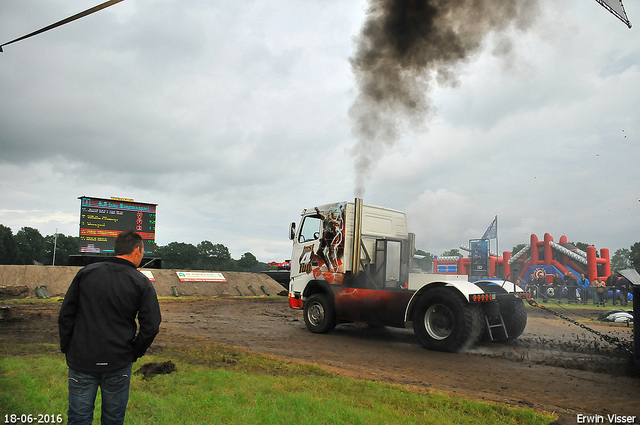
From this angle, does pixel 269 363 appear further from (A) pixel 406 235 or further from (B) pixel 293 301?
(A) pixel 406 235

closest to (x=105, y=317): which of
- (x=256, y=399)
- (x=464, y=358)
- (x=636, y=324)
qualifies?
(x=256, y=399)

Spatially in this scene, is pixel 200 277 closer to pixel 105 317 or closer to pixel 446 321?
pixel 446 321

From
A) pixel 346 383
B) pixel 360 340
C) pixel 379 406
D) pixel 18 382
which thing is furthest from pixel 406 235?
pixel 18 382

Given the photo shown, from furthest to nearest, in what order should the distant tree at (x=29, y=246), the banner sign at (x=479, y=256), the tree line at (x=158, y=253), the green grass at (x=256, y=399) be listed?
the distant tree at (x=29, y=246)
the tree line at (x=158, y=253)
the banner sign at (x=479, y=256)
the green grass at (x=256, y=399)

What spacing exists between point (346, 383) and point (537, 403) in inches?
88.9

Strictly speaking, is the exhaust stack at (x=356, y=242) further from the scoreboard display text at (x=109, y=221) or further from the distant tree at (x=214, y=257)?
the distant tree at (x=214, y=257)

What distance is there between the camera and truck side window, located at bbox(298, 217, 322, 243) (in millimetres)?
10748

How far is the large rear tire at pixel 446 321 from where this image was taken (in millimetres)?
7602

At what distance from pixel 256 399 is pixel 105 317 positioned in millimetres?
2329

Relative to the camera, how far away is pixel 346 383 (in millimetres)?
5285

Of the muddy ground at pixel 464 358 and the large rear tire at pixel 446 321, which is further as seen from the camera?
the large rear tire at pixel 446 321

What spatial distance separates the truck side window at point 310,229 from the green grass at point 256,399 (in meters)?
4.98

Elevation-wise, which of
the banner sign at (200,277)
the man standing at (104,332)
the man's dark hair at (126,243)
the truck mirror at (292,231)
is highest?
the truck mirror at (292,231)

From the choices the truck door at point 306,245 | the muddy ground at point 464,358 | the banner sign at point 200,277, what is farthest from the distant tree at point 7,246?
the truck door at point 306,245
